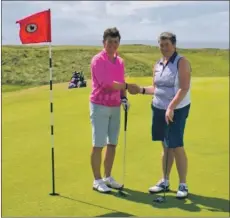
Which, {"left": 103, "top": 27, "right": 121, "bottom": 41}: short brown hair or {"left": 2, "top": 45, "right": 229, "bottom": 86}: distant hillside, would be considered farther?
{"left": 2, "top": 45, "right": 229, "bottom": 86}: distant hillside

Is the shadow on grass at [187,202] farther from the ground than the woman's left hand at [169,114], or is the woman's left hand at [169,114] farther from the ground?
the woman's left hand at [169,114]

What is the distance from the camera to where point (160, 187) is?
539 centimetres

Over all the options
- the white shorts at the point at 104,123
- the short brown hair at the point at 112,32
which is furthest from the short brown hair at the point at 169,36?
the white shorts at the point at 104,123

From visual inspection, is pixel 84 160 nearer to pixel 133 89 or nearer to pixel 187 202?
pixel 133 89

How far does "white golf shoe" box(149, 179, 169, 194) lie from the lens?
5.34 meters

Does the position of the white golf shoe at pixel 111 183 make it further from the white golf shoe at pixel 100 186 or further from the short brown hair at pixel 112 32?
the short brown hair at pixel 112 32

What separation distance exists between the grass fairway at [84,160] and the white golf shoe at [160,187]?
0.30 feet

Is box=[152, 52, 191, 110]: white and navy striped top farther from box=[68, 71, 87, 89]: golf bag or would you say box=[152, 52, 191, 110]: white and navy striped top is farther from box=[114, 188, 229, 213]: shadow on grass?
box=[68, 71, 87, 89]: golf bag

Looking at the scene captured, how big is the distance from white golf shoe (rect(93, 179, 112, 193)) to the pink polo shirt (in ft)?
2.71

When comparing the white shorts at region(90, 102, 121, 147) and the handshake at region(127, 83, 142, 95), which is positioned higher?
the handshake at region(127, 83, 142, 95)

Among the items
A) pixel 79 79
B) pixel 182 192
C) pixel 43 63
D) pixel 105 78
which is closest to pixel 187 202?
pixel 182 192

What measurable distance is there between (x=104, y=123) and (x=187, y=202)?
1150 millimetres

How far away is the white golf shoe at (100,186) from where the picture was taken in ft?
17.4

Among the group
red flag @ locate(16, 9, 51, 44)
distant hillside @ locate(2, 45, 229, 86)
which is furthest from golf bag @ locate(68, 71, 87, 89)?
red flag @ locate(16, 9, 51, 44)
